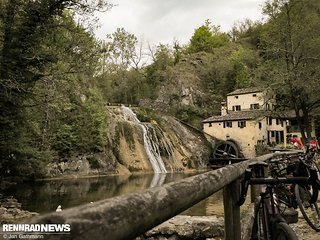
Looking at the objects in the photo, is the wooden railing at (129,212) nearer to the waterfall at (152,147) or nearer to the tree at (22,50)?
the tree at (22,50)

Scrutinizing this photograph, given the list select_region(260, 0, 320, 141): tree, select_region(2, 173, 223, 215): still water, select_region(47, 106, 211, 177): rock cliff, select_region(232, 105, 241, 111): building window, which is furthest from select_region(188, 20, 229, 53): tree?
select_region(2, 173, 223, 215): still water

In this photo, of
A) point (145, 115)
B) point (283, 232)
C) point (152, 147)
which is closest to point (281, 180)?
point (283, 232)

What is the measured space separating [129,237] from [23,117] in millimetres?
17030

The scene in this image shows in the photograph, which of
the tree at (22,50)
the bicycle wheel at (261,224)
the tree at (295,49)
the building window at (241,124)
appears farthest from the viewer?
the building window at (241,124)

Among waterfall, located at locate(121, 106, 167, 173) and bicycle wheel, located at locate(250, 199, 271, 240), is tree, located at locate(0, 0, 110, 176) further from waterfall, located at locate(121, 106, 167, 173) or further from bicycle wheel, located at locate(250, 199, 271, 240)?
waterfall, located at locate(121, 106, 167, 173)

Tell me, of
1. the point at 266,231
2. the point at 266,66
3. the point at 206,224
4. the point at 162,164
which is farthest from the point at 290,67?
the point at 266,231

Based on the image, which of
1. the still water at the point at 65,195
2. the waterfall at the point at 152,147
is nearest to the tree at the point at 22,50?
the still water at the point at 65,195

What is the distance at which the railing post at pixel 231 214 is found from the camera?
8.50ft

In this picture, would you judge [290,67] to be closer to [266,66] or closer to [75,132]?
[266,66]

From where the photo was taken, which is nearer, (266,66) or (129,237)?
(129,237)

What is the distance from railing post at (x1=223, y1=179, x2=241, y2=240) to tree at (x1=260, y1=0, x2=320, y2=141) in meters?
22.7

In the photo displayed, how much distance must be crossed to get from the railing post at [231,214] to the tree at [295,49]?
74.5 ft

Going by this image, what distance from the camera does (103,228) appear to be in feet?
2.90

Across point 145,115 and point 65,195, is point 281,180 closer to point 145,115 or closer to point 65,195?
point 65,195
